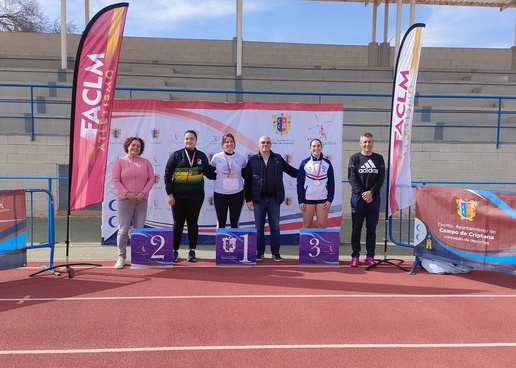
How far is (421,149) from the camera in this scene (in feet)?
37.6

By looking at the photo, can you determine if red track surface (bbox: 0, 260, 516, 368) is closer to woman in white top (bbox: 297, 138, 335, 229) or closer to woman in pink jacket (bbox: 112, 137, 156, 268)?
woman in pink jacket (bbox: 112, 137, 156, 268)

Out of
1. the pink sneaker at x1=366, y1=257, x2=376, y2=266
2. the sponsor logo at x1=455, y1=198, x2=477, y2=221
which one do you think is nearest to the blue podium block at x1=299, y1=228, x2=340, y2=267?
the pink sneaker at x1=366, y1=257, x2=376, y2=266

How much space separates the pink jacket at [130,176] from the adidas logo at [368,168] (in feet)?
10.4

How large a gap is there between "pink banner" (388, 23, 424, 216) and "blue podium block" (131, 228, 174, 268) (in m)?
3.45

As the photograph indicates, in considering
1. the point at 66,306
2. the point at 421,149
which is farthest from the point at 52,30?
the point at 66,306

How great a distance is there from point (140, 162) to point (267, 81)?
10.5 metres

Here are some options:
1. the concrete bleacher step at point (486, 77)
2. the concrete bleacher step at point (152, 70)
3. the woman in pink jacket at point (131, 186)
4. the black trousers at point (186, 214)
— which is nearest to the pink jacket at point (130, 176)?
the woman in pink jacket at point (131, 186)

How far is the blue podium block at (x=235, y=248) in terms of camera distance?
6.67 metres

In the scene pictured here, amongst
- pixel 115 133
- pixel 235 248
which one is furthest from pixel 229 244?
pixel 115 133

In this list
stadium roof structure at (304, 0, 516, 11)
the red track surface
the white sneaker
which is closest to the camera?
the red track surface

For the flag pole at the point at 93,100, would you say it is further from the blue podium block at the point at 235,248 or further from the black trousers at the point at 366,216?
the black trousers at the point at 366,216

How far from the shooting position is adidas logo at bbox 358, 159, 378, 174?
21.1 feet

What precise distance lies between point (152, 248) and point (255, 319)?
8.61ft

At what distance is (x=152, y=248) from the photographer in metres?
6.53
